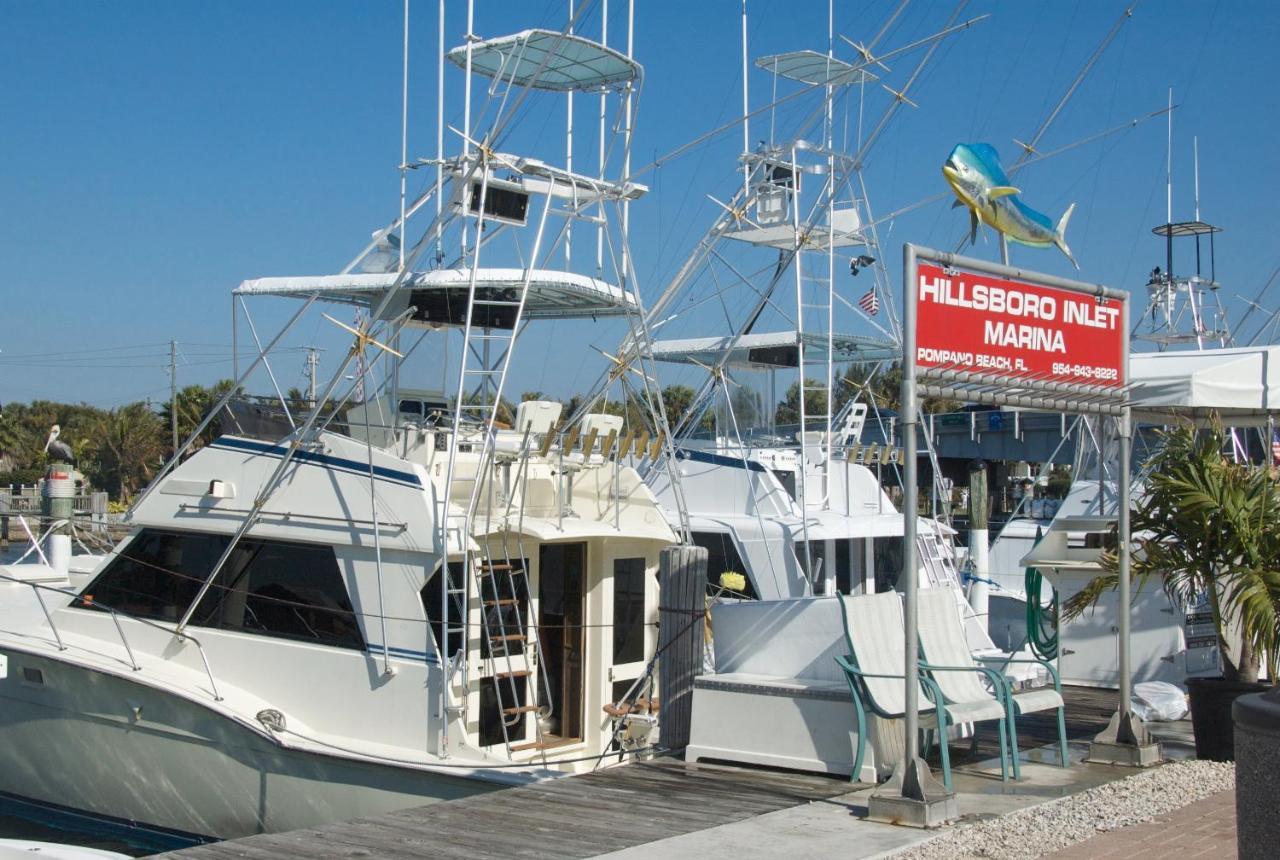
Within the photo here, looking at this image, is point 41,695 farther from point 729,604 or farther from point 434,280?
point 729,604

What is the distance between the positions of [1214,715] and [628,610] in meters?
4.39

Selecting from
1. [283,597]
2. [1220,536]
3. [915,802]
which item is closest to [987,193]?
[1220,536]

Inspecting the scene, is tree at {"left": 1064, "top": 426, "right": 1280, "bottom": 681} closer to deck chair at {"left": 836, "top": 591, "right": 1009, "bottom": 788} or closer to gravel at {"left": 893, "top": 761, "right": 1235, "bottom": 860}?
gravel at {"left": 893, "top": 761, "right": 1235, "bottom": 860}

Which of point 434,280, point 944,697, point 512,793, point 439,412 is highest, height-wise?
point 434,280

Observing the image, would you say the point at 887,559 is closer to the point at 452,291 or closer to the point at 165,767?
the point at 452,291

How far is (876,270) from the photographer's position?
19484 mm

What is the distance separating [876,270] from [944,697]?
1271cm

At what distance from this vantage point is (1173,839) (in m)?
6.18

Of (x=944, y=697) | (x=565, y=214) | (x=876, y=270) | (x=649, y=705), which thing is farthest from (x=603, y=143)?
(x=876, y=270)

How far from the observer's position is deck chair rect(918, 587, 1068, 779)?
302 inches

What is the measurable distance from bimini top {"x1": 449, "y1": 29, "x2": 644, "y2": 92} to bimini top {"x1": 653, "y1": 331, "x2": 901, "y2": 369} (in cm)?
789

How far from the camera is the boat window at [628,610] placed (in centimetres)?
1042

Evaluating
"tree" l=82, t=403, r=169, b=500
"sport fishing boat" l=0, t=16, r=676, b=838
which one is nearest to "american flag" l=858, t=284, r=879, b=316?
"sport fishing boat" l=0, t=16, r=676, b=838

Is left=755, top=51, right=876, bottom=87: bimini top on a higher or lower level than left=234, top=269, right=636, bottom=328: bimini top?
higher
